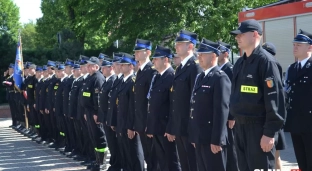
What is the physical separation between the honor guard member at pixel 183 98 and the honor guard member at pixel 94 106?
295 centimetres

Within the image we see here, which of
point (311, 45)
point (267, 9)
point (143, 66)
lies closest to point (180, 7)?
point (267, 9)

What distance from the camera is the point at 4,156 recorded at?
37.5ft

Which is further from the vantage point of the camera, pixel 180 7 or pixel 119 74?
pixel 180 7

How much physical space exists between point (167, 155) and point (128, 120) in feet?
3.66

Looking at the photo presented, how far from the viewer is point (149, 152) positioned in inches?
291

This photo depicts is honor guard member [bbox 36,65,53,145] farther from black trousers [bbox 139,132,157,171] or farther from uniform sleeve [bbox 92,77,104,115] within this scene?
black trousers [bbox 139,132,157,171]

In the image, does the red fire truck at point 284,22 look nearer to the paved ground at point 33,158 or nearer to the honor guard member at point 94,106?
the paved ground at point 33,158

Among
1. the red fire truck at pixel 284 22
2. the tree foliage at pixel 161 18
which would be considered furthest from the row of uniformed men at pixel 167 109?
the tree foliage at pixel 161 18

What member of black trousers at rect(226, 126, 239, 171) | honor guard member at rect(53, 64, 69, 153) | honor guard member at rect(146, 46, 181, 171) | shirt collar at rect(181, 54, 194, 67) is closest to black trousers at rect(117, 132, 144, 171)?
honor guard member at rect(146, 46, 181, 171)

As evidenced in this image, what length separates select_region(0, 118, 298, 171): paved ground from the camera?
31.3 feet

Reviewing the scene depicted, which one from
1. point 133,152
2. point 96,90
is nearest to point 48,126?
point 96,90

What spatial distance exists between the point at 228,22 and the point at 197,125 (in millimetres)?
12046

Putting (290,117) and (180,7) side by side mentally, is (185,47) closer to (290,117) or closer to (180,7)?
(290,117)

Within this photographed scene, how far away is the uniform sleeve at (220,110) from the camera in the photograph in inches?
209
